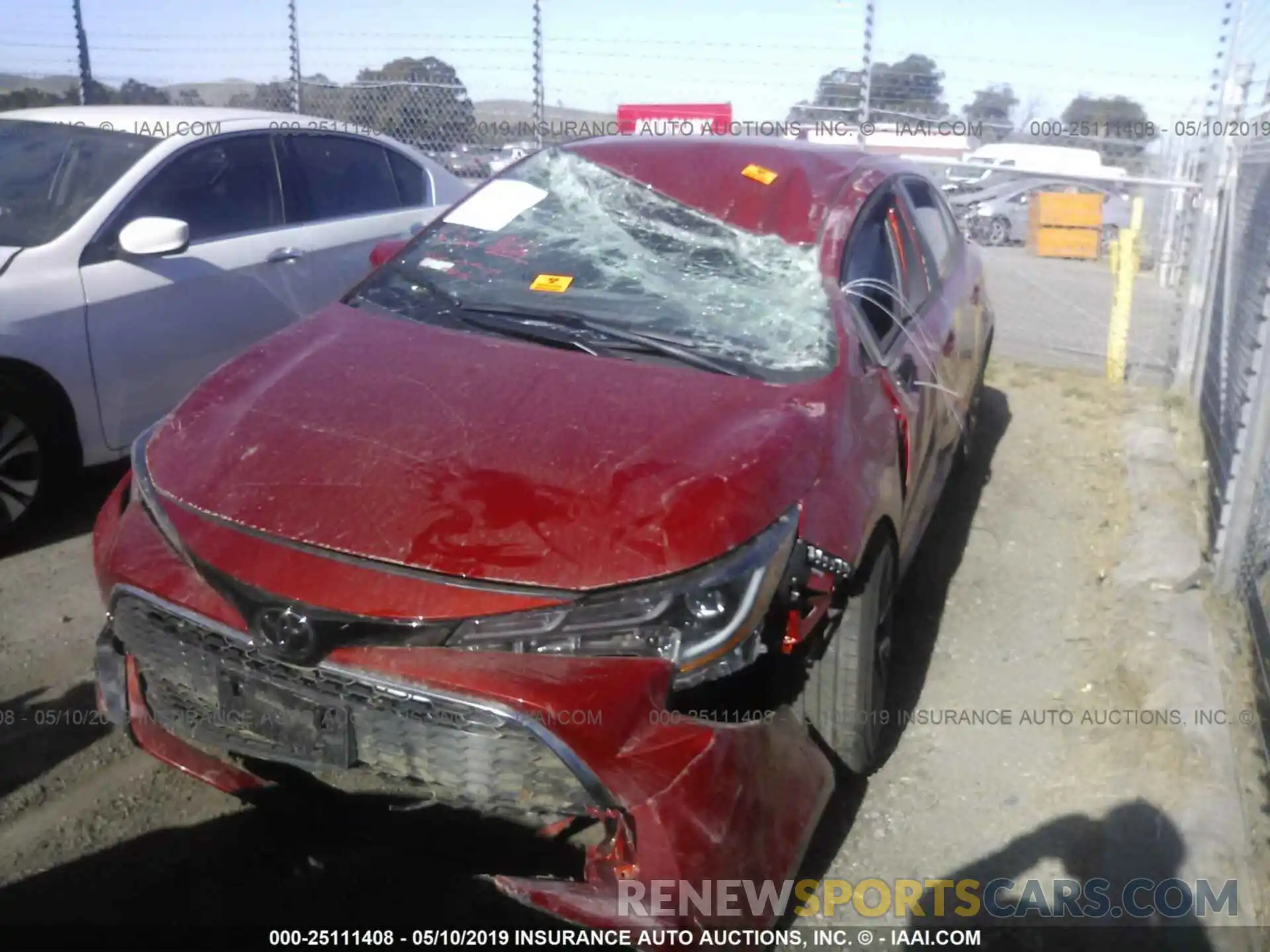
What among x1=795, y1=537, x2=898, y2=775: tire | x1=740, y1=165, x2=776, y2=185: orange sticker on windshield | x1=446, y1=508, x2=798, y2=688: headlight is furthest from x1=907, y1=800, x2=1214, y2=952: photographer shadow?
x1=740, y1=165, x2=776, y2=185: orange sticker on windshield

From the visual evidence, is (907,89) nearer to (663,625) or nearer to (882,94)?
(882,94)

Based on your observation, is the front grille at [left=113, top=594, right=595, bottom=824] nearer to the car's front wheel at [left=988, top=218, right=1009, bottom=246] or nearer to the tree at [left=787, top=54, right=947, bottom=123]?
the tree at [left=787, top=54, right=947, bottom=123]

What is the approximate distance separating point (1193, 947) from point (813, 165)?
261 centimetres

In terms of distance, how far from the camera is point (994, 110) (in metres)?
14.2

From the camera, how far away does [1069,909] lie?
2896mm

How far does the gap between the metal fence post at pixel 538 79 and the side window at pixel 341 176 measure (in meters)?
3.69

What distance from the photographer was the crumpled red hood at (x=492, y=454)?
2.35 meters

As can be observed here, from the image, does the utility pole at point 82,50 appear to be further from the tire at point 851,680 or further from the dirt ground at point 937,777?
the tire at point 851,680

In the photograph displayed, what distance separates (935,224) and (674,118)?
6.02 m

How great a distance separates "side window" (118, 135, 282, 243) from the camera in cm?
488

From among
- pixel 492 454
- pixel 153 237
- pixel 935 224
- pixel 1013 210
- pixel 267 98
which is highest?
pixel 267 98

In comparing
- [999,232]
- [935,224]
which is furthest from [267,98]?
[935,224]

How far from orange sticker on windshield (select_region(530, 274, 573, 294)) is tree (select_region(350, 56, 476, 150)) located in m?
7.97

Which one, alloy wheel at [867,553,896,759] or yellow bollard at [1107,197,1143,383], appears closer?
alloy wheel at [867,553,896,759]
